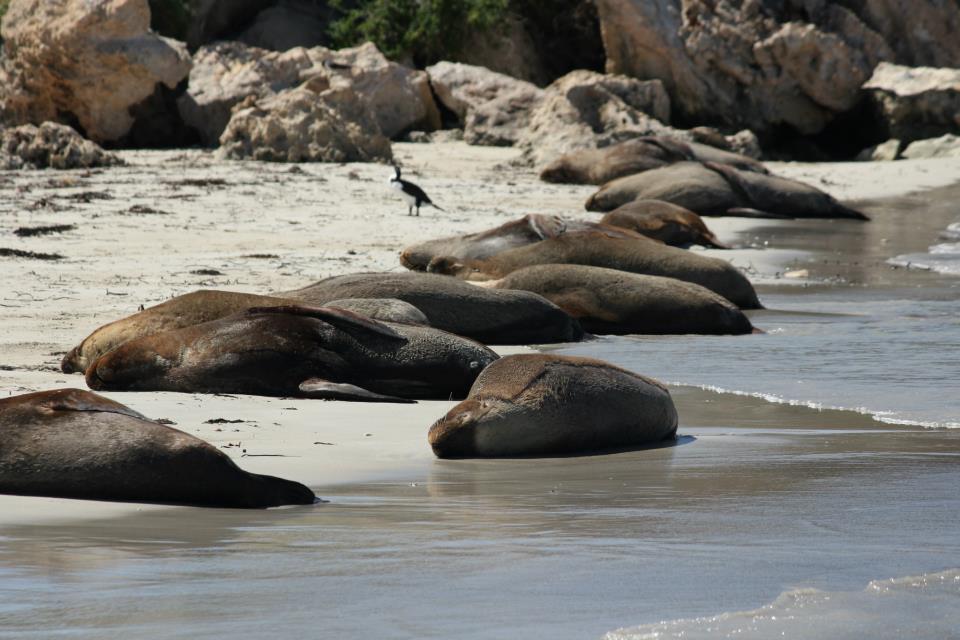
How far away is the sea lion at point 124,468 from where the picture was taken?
416 centimetres

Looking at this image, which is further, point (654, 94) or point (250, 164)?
point (654, 94)

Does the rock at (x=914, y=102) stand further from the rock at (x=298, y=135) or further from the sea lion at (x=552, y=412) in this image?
the sea lion at (x=552, y=412)

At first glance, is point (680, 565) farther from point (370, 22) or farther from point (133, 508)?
point (370, 22)

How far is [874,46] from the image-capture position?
26.7 metres

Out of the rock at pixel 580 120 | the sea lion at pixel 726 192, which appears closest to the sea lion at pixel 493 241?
the sea lion at pixel 726 192

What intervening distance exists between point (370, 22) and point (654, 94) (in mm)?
6085

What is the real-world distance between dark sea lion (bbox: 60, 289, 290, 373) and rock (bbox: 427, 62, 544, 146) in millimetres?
16108

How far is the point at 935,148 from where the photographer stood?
25125mm

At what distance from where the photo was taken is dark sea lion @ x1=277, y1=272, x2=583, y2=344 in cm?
787

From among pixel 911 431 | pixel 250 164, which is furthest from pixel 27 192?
pixel 911 431

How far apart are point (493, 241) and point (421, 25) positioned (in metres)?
17.2

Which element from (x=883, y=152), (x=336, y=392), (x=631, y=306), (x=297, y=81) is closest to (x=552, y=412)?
(x=336, y=392)

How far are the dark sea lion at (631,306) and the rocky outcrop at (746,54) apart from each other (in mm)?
18110

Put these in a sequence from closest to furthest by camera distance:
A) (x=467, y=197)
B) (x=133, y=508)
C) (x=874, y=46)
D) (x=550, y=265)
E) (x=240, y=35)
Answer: (x=133, y=508), (x=550, y=265), (x=467, y=197), (x=874, y=46), (x=240, y=35)
